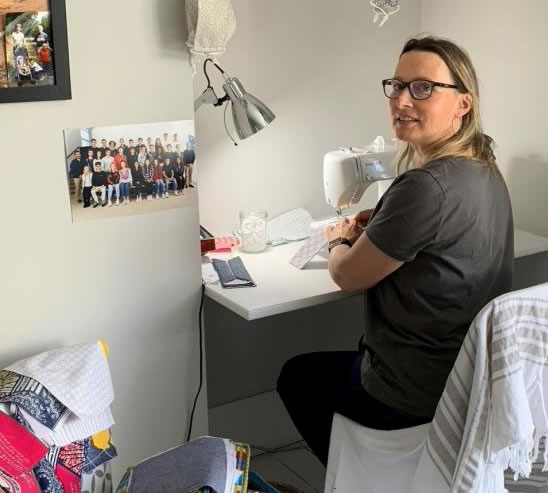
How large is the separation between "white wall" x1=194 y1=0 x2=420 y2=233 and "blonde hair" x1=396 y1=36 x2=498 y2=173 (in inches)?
24.4

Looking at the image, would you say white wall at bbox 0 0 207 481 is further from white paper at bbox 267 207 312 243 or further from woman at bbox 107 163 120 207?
white paper at bbox 267 207 312 243

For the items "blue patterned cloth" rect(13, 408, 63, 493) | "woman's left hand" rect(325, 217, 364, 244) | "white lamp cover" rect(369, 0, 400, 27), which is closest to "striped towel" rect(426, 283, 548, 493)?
"woman's left hand" rect(325, 217, 364, 244)

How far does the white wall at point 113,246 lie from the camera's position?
167cm

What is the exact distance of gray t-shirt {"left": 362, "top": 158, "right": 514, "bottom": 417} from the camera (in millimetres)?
1699

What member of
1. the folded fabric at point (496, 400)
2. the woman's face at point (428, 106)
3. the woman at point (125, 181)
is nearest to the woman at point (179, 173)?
the woman at point (125, 181)

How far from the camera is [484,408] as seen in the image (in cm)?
155

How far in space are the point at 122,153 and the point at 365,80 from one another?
1.11m

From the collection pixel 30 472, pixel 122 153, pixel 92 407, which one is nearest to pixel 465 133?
pixel 122 153

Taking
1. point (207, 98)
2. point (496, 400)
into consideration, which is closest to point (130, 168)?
point (207, 98)

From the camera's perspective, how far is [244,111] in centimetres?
199

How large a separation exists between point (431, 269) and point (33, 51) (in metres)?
0.95

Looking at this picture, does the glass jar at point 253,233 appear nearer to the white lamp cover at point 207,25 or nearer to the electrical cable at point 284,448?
the white lamp cover at point 207,25

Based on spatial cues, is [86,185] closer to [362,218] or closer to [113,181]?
[113,181]

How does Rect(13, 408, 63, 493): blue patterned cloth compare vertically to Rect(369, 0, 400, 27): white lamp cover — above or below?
below
